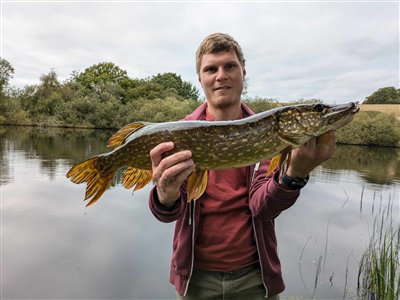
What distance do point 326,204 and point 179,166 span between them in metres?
11.4

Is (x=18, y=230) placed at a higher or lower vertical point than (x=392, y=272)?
lower

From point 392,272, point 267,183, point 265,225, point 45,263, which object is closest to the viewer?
point 267,183

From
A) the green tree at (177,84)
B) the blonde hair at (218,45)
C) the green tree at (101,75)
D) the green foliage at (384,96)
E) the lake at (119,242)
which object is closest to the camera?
the blonde hair at (218,45)

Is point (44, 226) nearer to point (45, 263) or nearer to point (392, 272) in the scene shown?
point (45, 263)

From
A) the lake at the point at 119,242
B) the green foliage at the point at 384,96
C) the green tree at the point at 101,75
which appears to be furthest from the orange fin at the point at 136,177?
the green tree at the point at 101,75

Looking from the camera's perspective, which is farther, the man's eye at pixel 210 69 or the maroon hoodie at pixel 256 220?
the man's eye at pixel 210 69

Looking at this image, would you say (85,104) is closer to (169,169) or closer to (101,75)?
(101,75)

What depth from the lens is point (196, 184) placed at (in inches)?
64.4

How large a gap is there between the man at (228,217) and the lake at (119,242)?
306cm

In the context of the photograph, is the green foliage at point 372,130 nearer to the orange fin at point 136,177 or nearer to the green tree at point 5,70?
the orange fin at point 136,177

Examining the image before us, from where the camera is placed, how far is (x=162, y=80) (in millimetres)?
61438

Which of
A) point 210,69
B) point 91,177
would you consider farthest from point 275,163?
point 91,177

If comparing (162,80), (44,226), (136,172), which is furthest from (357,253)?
(162,80)

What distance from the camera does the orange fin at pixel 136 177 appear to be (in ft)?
5.88
